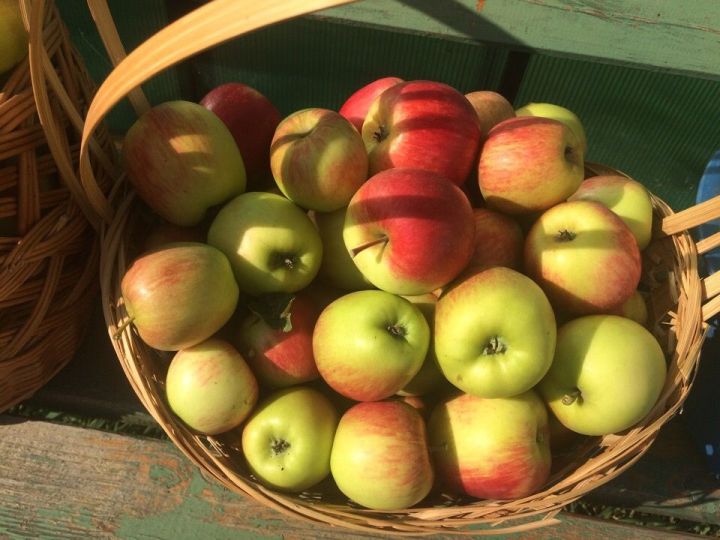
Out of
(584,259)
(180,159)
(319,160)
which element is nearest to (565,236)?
(584,259)

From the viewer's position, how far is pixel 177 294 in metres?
0.92

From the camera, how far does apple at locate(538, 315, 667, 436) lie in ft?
3.14

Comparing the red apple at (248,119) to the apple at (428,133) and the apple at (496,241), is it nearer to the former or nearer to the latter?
the apple at (428,133)

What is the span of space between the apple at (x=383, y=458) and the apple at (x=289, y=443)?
30mm

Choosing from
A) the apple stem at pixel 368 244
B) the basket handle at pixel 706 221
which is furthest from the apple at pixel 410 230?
the basket handle at pixel 706 221

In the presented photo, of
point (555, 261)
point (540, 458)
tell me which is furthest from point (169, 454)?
point (555, 261)

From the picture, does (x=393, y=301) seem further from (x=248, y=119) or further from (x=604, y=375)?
(x=248, y=119)

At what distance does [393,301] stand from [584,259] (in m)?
0.34

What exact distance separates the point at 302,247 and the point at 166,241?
28cm

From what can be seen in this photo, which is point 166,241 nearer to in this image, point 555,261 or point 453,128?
point 453,128

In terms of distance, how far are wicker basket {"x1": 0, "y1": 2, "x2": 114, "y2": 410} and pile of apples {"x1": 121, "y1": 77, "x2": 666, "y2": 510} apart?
0.13m

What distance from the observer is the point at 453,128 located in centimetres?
108

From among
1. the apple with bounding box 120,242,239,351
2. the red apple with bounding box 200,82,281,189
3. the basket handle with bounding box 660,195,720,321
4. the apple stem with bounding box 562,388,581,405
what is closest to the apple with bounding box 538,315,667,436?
the apple stem with bounding box 562,388,581,405

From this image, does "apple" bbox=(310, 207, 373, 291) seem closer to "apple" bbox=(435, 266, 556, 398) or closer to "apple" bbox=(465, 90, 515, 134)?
"apple" bbox=(435, 266, 556, 398)
